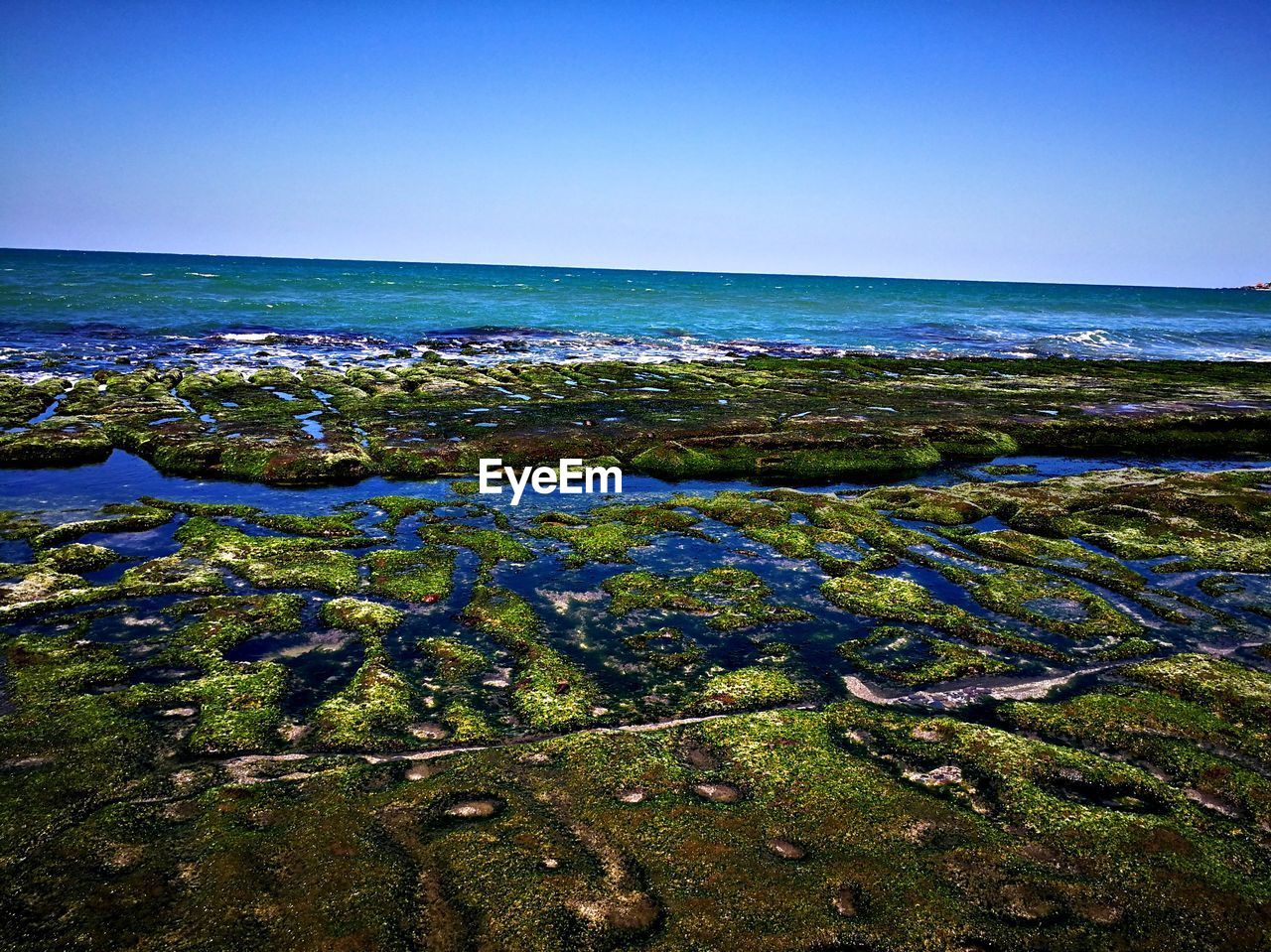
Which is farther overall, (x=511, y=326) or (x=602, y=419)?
(x=511, y=326)

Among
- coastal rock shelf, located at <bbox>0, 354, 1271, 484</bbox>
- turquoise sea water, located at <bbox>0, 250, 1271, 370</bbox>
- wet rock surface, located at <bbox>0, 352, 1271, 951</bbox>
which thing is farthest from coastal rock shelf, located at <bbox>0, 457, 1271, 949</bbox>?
turquoise sea water, located at <bbox>0, 250, 1271, 370</bbox>

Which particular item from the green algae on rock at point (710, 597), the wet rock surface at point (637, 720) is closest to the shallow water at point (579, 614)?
the wet rock surface at point (637, 720)

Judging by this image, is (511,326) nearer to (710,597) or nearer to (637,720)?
(710,597)

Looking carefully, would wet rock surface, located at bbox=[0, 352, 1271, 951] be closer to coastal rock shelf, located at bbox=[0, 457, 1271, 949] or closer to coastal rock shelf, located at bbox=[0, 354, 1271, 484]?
coastal rock shelf, located at bbox=[0, 457, 1271, 949]

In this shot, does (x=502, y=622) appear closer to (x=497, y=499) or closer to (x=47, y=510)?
(x=497, y=499)

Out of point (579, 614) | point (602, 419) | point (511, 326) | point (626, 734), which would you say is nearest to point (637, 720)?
point (626, 734)

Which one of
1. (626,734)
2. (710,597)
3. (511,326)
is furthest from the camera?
(511,326)
